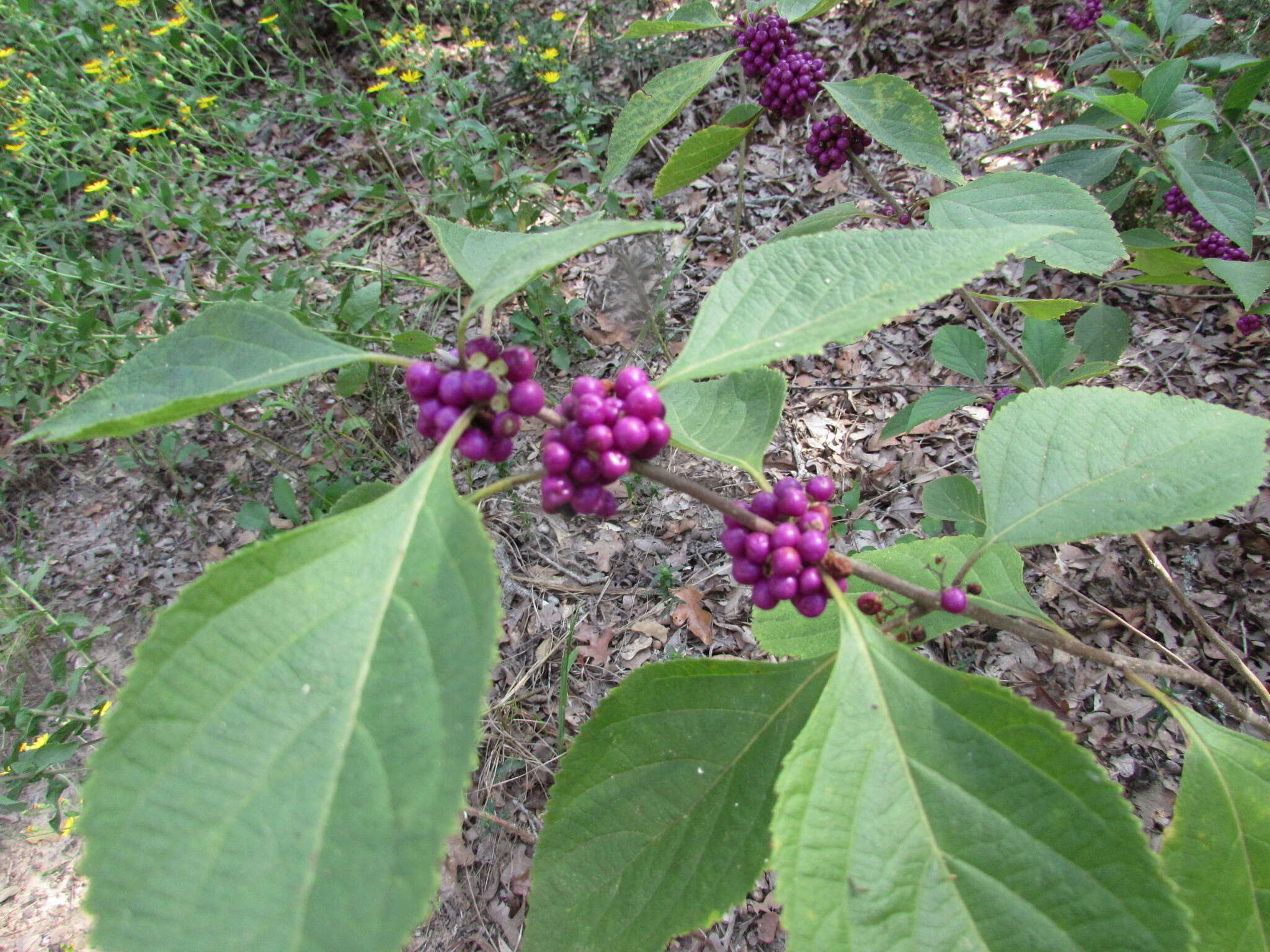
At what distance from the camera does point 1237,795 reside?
1.41 m

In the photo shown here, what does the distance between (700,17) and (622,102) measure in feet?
10.2

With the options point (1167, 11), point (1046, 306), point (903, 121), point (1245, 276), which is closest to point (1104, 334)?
point (1245, 276)

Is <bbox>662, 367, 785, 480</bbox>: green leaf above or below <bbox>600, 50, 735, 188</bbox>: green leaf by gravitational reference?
below

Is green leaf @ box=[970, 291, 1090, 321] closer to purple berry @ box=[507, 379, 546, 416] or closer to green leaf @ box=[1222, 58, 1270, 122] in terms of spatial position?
green leaf @ box=[1222, 58, 1270, 122]

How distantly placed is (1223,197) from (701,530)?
267 centimetres

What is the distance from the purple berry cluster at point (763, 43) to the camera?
9.40 feet

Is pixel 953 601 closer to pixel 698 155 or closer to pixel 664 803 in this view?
pixel 664 803

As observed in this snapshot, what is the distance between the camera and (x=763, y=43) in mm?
2879

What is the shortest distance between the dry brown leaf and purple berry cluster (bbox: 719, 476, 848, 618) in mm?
2380

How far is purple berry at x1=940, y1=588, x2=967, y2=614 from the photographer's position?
4.17ft

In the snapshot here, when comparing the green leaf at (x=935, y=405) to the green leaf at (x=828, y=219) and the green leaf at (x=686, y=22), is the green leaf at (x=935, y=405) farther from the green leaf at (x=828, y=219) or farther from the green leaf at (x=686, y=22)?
the green leaf at (x=686, y=22)

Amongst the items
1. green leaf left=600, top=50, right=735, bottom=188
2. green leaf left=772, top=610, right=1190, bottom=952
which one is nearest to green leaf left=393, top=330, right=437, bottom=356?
green leaf left=600, top=50, right=735, bottom=188

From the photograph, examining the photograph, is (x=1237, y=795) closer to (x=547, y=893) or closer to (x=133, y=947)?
(x=547, y=893)

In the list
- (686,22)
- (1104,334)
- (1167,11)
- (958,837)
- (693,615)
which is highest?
(686,22)
